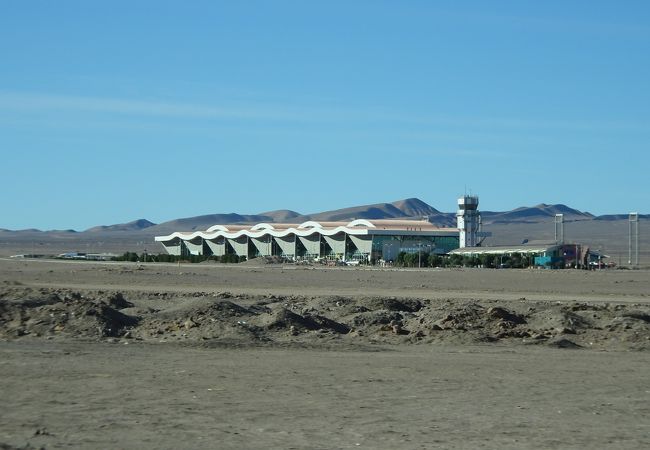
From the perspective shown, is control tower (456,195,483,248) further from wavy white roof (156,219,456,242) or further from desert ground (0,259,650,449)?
desert ground (0,259,650,449)

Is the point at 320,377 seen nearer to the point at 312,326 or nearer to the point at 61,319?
the point at 312,326

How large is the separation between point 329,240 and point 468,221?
20606mm

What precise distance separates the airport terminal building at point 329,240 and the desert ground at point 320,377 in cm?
8287

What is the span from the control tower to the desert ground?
320 ft

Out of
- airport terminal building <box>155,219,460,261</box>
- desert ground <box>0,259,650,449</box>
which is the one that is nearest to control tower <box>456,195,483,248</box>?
airport terminal building <box>155,219,460,261</box>

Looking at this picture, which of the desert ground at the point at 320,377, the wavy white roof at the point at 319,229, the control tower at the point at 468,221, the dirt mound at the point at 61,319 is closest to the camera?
the desert ground at the point at 320,377

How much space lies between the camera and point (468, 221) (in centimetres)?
12794

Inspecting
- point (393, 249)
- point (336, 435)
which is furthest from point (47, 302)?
point (393, 249)

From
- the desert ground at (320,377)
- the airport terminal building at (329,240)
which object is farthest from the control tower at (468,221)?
the desert ground at (320,377)

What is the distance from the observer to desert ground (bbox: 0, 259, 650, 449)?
10.9 metres

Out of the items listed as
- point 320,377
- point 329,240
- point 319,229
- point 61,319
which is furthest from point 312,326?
point 319,229

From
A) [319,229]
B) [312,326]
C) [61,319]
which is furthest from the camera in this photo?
[319,229]

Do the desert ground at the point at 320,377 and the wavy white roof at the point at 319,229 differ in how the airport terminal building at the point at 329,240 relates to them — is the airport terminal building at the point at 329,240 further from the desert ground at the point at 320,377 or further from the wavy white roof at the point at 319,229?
the desert ground at the point at 320,377

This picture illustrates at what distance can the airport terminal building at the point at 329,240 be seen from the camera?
372ft
